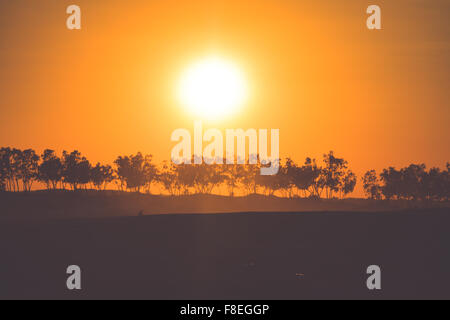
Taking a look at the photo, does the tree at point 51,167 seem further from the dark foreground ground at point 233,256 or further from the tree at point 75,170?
the dark foreground ground at point 233,256

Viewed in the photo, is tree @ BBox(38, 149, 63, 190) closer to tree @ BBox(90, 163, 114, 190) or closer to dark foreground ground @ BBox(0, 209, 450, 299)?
tree @ BBox(90, 163, 114, 190)

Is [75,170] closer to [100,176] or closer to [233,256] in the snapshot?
[100,176]

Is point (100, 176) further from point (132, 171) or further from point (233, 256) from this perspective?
point (233, 256)

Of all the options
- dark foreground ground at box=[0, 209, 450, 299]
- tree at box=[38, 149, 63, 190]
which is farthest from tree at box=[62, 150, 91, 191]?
dark foreground ground at box=[0, 209, 450, 299]

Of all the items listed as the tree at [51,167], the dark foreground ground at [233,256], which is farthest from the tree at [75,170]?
the dark foreground ground at [233,256]

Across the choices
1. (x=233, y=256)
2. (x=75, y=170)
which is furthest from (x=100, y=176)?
(x=233, y=256)

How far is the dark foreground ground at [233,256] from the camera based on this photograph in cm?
4247

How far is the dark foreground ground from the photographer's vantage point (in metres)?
42.5

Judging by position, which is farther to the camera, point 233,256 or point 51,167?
point 51,167

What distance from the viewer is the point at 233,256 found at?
50875mm

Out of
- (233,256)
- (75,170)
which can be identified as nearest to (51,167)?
(75,170)
